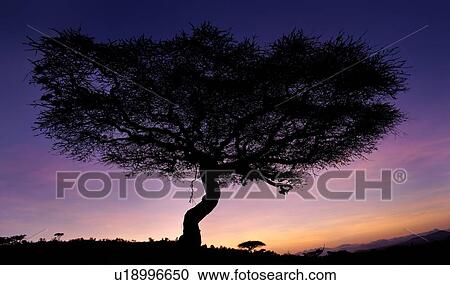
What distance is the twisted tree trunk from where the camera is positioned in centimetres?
2400

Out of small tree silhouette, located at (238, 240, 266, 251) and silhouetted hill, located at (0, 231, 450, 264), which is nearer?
silhouetted hill, located at (0, 231, 450, 264)

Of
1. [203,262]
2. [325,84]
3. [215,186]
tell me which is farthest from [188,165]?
[325,84]

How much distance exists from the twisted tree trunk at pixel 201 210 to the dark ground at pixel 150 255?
2.12 ft

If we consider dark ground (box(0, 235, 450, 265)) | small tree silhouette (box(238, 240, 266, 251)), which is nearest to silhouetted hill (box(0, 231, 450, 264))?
dark ground (box(0, 235, 450, 265))

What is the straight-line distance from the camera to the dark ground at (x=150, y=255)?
20016 millimetres

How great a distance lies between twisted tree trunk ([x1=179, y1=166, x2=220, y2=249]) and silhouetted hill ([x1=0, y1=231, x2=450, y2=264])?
697 millimetres

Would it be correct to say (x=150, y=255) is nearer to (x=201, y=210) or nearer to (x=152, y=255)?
(x=152, y=255)

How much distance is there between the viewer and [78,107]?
920 inches

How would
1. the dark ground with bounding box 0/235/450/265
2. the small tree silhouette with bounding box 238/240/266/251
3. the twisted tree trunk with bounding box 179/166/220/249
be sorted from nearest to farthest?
the dark ground with bounding box 0/235/450/265, the twisted tree trunk with bounding box 179/166/220/249, the small tree silhouette with bounding box 238/240/266/251

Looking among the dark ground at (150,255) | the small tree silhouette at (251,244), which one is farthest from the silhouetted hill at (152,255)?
the small tree silhouette at (251,244)

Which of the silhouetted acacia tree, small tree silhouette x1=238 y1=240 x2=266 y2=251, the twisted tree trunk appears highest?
the silhouetted acacia tree

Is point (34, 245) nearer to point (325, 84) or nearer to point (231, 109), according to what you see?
point (231, 109)

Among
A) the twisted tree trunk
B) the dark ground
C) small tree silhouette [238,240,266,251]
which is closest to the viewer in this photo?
the dark ground

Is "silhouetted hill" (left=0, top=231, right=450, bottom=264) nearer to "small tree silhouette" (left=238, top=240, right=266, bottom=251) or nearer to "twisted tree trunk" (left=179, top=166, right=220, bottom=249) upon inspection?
"twisted tree trunk" (left=179, top=166, right=220, bottom=249)
